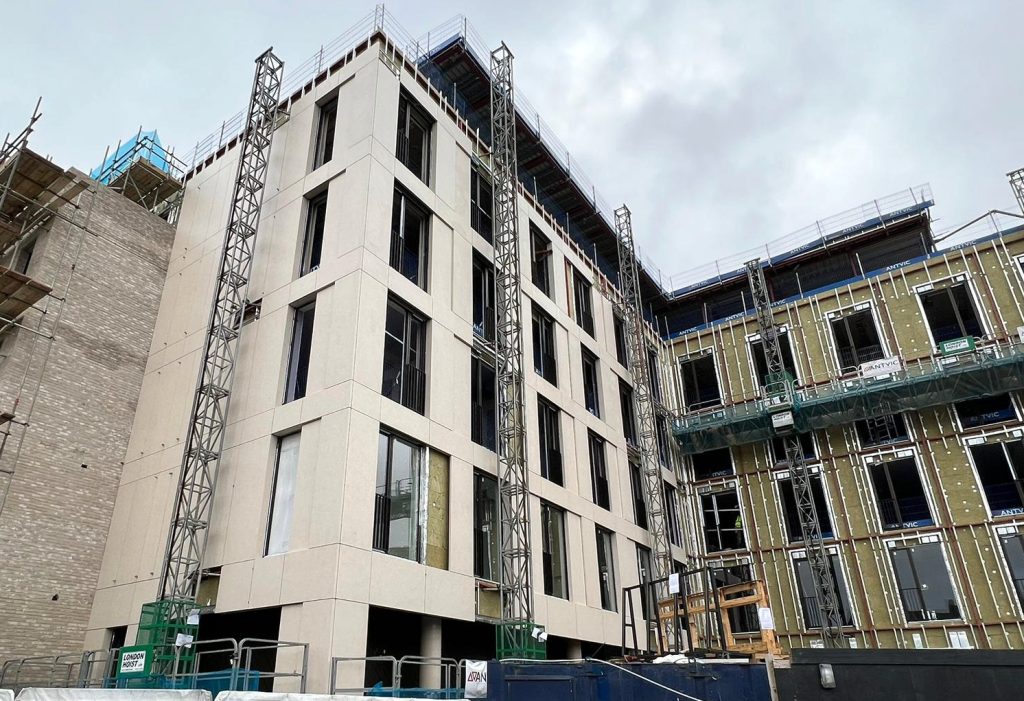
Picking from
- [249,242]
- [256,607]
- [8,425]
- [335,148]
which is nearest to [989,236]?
[335,148]

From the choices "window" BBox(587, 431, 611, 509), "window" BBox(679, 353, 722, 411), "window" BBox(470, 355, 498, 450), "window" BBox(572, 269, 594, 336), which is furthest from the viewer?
"window" BBox(679, 353, 722, 411)

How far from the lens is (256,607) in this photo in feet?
50.2

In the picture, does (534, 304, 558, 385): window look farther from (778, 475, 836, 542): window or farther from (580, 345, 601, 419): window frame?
(778, 475, 836, 542): window

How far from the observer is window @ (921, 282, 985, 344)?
30.8 m

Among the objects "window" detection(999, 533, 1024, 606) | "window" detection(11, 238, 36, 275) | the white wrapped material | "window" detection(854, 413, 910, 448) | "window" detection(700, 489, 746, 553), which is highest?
"window" detection(11, 238, 36, 275)

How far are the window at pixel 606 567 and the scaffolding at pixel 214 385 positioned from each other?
1330cm

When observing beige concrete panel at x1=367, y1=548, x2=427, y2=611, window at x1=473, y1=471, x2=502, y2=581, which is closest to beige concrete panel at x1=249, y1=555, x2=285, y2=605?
beige concrete panel at x1=367, y1=548, x2=427, y2=611

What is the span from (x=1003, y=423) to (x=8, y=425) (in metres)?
33.4

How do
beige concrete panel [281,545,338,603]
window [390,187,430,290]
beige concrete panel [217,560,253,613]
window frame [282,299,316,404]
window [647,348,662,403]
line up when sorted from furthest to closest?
window [647,348,662,403]
window [390,187,430,290]
window frame [282,299,316,404]
beige concrete panel [217,560,253,613]
beige concrete panel [281,545,338,603]

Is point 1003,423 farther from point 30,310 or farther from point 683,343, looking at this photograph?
point 30,310

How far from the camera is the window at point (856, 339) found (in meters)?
32.0

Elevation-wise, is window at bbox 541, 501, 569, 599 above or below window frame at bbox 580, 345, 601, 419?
below

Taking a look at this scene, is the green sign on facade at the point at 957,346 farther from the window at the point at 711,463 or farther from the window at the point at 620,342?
the window at the point at 620,342

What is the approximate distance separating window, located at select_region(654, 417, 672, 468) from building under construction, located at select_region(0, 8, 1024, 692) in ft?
0.80
